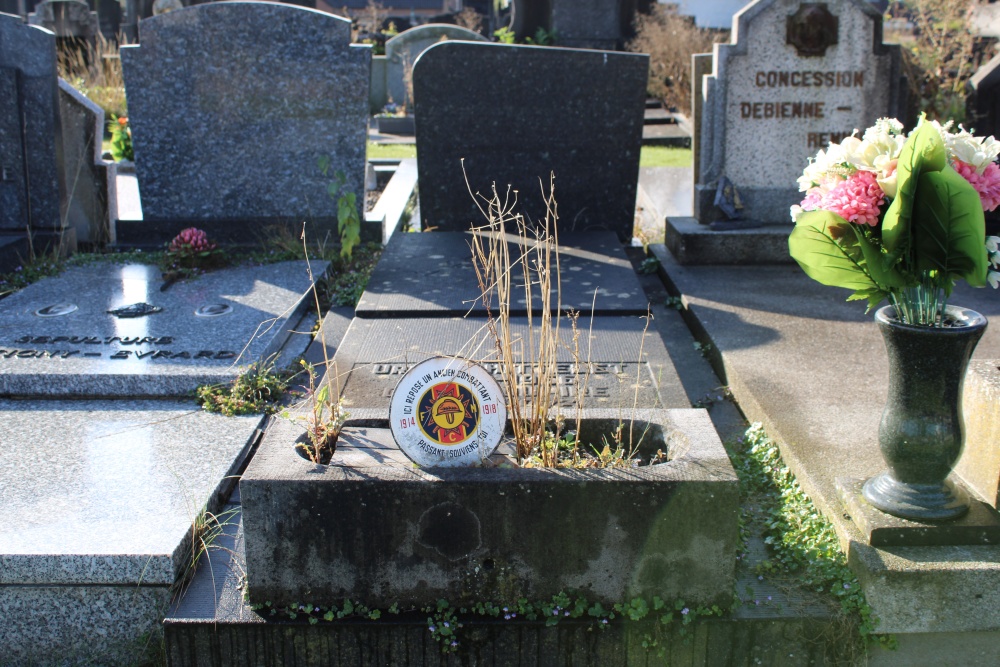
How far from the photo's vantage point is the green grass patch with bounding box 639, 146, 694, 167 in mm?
9740

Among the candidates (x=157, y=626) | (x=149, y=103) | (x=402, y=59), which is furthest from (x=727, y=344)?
(x=402, y=59)

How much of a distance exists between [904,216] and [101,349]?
128 inches

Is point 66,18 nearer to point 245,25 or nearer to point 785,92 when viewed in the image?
point 245,25

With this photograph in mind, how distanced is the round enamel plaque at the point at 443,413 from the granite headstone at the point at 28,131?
14.2 feet

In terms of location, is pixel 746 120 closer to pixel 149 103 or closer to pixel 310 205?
pixel 310 205

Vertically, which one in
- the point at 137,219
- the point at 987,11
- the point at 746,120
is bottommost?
the point at 137,219

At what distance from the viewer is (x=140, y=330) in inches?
169

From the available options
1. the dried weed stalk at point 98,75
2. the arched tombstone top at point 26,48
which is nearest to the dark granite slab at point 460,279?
the arched tombstone top at point 26,48

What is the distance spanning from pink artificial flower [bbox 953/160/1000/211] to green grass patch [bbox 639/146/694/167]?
7167 mm

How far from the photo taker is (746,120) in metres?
5.71

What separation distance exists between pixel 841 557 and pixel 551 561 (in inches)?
32.3

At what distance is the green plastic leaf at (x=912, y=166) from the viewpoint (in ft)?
7.16

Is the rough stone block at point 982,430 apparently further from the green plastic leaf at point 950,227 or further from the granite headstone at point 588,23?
the granite headstone at point 588,23

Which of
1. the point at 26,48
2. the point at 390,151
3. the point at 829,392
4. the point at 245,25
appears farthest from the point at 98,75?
the point at 829,392
